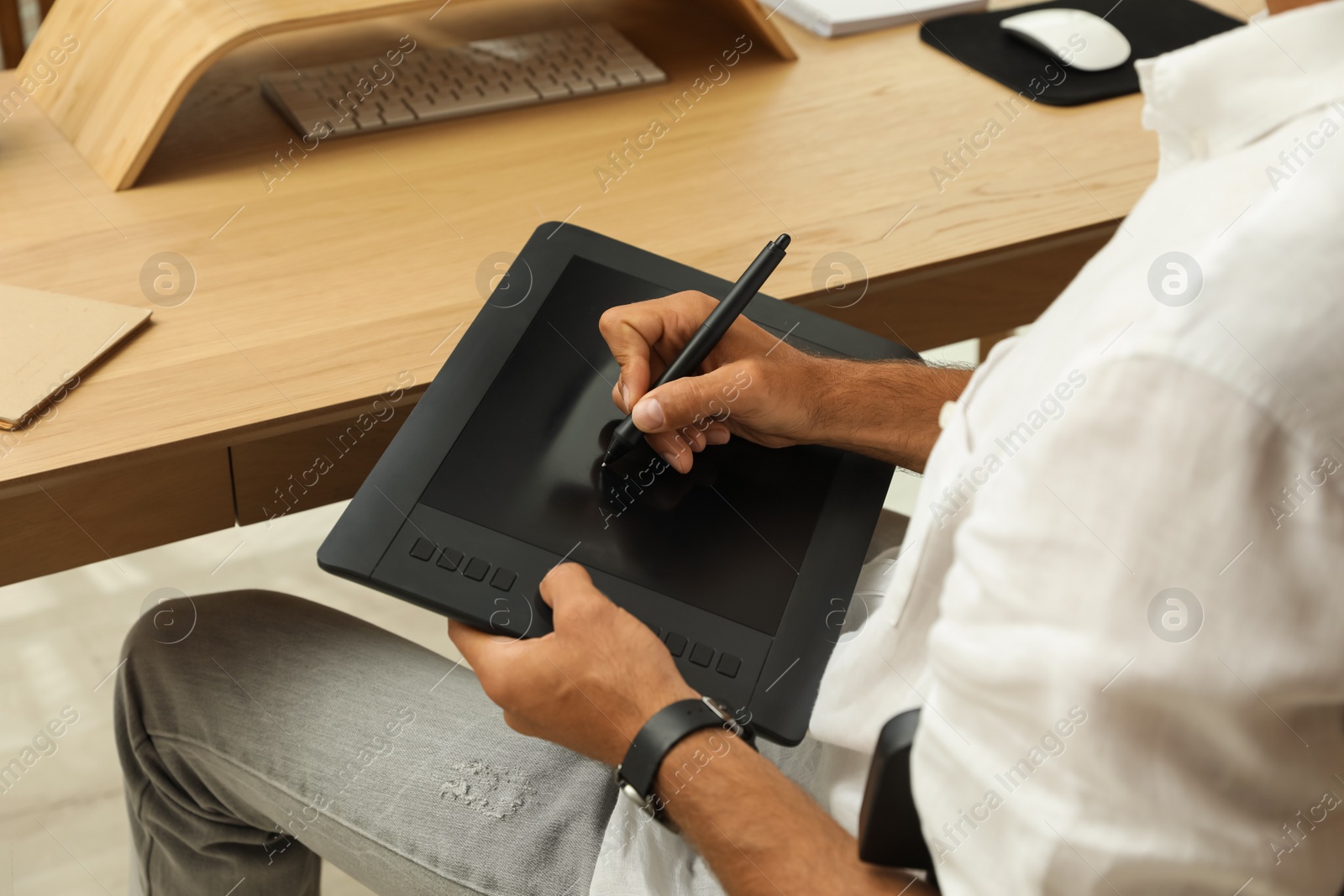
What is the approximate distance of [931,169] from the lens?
1083 millimetres

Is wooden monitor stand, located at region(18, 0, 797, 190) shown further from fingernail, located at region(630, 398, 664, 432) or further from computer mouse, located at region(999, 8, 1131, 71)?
computer mouse, located at region(999, 8, 1131, 71)

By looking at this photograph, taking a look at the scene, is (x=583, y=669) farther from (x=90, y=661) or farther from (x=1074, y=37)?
(x=90, y=661)

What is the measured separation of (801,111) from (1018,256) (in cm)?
29

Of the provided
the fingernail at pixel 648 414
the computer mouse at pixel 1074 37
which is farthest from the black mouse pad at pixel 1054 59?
the fingernail at pixel 648 414

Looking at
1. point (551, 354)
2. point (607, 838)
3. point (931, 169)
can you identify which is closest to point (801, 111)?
point (931, 169)

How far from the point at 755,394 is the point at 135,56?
661 millimetres

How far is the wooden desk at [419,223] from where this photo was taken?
784mm

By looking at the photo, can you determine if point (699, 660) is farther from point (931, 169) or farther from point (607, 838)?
point (931, 169)

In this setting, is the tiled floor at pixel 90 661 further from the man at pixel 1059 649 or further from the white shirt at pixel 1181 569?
the white shirt at pixel 1181 569

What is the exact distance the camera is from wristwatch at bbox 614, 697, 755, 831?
66cm

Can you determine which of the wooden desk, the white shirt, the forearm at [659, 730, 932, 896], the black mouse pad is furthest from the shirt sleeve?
the black mouse pad

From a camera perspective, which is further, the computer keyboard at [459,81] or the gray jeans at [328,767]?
the computer keyboard at [459,81]

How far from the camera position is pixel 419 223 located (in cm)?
95

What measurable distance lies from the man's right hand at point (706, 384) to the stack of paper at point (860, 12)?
0.62 meters
